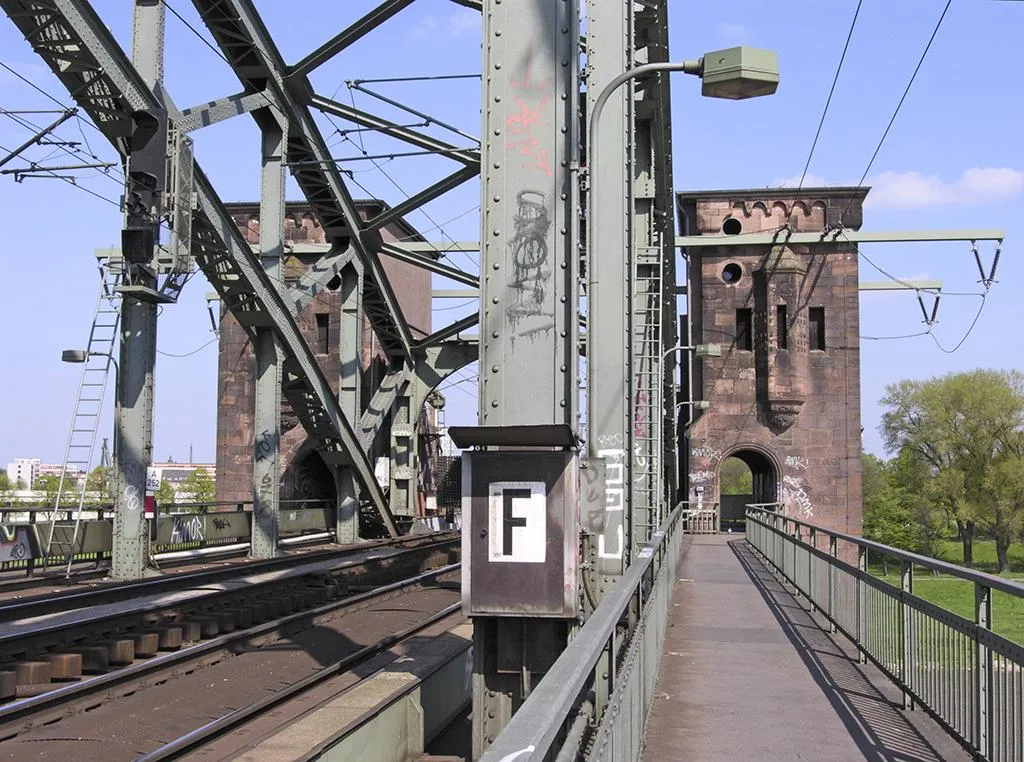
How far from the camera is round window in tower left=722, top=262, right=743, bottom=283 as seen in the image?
49094 mm

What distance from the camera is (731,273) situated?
161 feet

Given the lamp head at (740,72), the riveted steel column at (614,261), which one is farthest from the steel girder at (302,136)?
the lamp head at (740,72)

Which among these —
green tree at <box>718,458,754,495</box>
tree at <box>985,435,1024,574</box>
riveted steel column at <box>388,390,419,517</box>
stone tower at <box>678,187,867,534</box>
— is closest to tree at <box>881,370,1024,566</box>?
tree at <box>985,435,1024,574</box>

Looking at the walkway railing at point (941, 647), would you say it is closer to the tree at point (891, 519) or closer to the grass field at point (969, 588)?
the grass field at point (969, 588)

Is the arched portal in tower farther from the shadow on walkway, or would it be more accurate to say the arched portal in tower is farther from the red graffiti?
the red graffiti

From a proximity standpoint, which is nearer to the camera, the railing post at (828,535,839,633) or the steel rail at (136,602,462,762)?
the steel rail at (136,602,462,762)

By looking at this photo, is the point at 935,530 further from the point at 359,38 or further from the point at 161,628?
the point at 161,628

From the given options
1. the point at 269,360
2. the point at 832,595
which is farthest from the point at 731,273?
the point at 832,595

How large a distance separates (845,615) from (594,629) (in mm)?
7820

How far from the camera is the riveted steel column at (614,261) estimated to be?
11.8 metres

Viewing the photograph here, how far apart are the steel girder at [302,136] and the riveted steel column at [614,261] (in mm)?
13024

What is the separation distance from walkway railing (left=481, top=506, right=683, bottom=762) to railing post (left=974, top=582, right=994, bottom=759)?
199 cm

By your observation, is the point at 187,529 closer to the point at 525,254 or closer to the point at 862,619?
the point at 862,619

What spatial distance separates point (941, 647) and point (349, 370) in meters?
26.3
